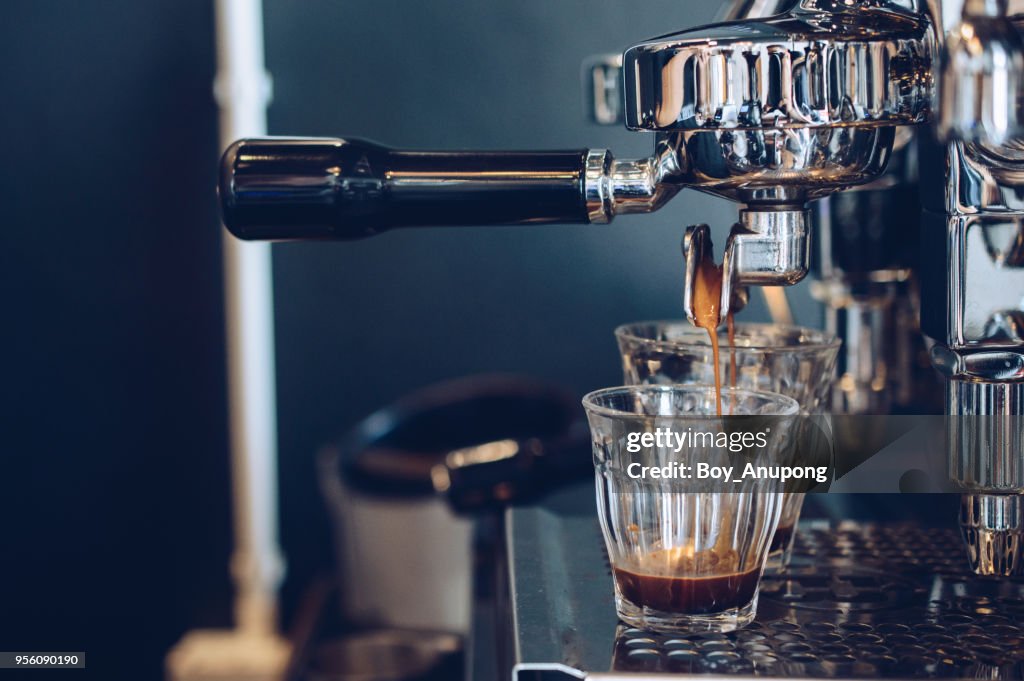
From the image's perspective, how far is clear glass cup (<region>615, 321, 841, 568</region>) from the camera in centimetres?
53

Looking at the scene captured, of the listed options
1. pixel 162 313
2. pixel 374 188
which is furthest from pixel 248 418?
pixel 374 188

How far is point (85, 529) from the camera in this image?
164cm

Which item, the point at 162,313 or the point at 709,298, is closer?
the point at 709,298

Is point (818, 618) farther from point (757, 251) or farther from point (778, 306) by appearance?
point (778, 306)

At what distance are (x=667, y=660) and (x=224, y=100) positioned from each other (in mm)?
1352

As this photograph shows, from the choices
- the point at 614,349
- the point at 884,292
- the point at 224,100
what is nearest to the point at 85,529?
the point at 224,100

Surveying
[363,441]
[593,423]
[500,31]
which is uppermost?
[500,31]

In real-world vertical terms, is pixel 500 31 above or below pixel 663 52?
above

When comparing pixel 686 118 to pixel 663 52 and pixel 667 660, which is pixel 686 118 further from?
pixel 667 660

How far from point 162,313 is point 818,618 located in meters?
1.38

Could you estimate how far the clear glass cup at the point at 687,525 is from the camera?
45 cm

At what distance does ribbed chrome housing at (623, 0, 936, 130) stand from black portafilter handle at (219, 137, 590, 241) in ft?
0.19

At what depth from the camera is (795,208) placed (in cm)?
47

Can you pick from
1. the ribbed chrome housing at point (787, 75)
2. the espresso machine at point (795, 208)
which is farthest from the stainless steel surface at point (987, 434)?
the ribbed chrome housing at point (787, 75)
